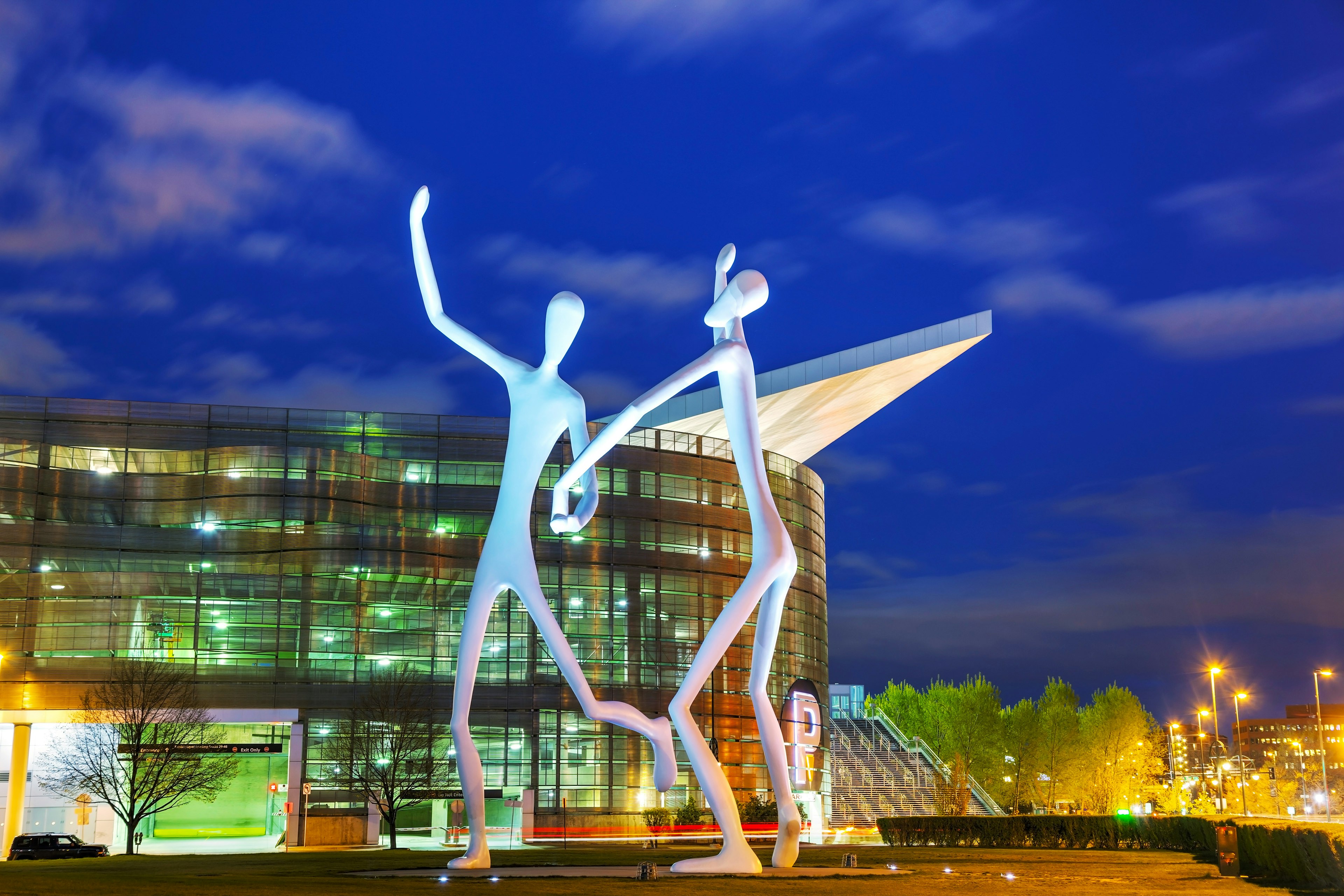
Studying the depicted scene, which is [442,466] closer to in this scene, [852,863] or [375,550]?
[375,550]

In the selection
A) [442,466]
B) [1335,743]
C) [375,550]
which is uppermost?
[442,466]

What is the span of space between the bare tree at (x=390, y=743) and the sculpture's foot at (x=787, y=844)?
2582cm

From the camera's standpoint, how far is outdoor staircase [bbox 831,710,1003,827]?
6019 cm

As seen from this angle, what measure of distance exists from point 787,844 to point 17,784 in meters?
36.9

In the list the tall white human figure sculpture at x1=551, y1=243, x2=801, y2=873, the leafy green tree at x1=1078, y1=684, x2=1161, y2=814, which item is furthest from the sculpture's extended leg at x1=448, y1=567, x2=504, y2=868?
the leafy green tree at x1=1078, y1=684, x2=1161, y2=814

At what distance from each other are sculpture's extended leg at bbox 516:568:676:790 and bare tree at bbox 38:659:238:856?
2291 centimetres

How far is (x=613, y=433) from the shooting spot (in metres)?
16.0

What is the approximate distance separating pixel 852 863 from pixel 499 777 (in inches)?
1376

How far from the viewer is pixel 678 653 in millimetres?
57156

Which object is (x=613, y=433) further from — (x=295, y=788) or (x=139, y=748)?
(x=295, y=788)

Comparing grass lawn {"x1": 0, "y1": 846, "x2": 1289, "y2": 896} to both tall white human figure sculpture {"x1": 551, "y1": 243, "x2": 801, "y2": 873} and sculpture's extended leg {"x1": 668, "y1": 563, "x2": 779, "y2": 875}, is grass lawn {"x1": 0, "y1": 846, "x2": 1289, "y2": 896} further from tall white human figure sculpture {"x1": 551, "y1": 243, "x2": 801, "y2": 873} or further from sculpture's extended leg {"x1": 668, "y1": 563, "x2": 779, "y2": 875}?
tall white human figure sculpture {"x1": 551, "y1": 243, "x2": 801, "y2": 873}

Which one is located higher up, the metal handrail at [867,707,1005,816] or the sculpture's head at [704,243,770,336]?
the sculpture's head at [704,243,770,336]

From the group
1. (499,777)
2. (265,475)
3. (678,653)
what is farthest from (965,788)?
(265,475)

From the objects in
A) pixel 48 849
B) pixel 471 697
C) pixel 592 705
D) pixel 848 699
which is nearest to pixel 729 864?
pixel 592 705
